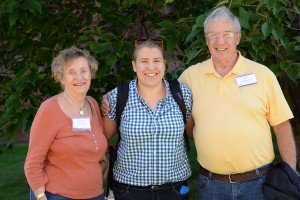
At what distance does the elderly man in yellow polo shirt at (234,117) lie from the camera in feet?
10.5

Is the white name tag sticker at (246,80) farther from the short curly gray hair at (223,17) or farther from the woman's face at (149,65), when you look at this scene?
the woman's face at (149,65)

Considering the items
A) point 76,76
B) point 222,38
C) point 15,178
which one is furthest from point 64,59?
point 15,178

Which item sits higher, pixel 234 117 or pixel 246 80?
pixel 246 80

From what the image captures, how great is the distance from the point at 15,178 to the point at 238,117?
6.48 meters

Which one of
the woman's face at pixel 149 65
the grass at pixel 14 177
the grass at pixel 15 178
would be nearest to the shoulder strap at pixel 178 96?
the woman's face at pixel 149 65

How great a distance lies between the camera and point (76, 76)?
10.6 feet

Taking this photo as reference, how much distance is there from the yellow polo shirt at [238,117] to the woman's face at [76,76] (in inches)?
27.7

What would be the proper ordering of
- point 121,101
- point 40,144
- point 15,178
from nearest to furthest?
1. point 40,144
2. point 121,101
3. point 15,178

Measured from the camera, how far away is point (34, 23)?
4.20 metres

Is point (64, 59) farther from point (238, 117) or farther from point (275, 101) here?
point (275, 101)

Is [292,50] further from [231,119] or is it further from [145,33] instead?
[145,33]

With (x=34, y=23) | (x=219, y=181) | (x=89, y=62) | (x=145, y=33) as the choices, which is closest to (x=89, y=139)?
(x=89, y=62)

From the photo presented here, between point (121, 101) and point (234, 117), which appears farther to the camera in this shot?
point (121, 101)

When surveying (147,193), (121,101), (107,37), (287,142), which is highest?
(107,37)
